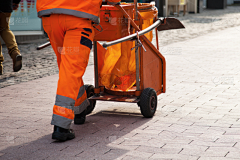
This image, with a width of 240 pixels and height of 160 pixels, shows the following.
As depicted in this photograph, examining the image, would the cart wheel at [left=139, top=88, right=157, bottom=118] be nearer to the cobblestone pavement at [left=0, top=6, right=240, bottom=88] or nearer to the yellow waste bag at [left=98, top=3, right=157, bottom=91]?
the yellow waste bag at [left=98, top=3, right=157, bottom=91]

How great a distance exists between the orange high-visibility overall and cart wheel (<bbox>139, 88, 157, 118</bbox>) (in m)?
0.90

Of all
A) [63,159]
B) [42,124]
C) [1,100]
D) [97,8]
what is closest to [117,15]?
[97,8]

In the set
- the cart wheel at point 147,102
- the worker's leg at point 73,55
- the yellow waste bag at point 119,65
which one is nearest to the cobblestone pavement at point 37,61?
the yellow waste bag at point 119,65

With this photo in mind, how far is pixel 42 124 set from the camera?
4117 mm

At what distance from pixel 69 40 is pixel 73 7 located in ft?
0.95

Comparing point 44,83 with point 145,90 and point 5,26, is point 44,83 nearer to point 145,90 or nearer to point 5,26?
point 5,26

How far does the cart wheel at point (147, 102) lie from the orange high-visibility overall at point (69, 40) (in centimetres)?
90

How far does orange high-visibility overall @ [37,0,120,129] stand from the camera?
338 cm

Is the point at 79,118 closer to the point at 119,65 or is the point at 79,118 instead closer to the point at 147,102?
the point at 147,102

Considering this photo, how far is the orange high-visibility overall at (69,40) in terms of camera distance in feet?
11.1

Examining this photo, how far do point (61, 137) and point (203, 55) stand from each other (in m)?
5.50

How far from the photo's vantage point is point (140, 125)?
4.01m

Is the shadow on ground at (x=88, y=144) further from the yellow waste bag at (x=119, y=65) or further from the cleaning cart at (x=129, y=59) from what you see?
the yellow waste bag at (x=119, y=65)

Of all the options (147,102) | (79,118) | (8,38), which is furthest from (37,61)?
(147,102)
